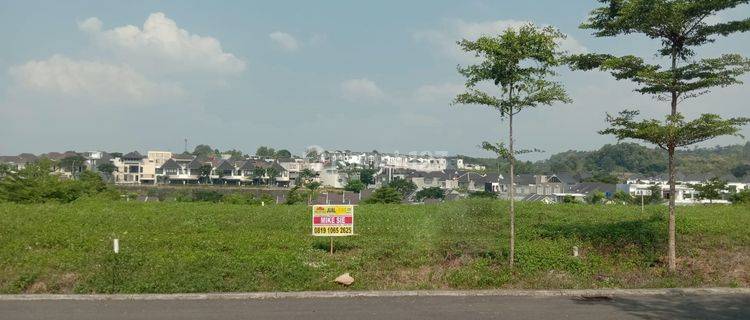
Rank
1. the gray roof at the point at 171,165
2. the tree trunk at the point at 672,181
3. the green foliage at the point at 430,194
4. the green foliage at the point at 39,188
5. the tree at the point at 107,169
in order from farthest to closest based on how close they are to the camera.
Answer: the tree at the point at 107,169 < the gray roof at the point at 171,165 < the green foliage at the point at 430,194 < the green foliage at the point at 39,188 < the tree trunk at the point at 672,181

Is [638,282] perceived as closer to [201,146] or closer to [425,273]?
[425,273]

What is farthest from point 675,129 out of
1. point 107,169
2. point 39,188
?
point 107,169

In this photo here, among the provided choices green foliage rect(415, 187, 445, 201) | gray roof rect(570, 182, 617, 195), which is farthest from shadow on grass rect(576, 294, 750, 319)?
gray roof rect(570, 182, 617, 195)

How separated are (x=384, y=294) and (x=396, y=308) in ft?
2.44

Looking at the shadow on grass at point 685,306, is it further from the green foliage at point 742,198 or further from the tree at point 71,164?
the tree at point 71,164

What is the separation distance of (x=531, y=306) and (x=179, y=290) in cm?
526

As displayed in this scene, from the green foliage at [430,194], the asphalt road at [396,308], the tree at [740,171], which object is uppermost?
the tree at [740,171]

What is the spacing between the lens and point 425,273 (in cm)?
1055

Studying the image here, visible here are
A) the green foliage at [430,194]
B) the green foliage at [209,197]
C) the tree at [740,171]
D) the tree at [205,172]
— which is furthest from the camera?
the tree at [740,171]

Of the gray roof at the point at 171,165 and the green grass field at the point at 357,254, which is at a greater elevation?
the gray roof at the point at 171,165

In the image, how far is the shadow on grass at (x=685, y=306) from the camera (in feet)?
27.2

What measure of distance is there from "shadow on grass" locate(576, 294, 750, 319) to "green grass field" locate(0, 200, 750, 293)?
30.7 inches

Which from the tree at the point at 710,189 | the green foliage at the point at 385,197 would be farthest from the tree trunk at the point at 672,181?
the tree at the point at 710,189

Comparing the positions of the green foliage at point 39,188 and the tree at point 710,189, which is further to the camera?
the tree at point 710,189
